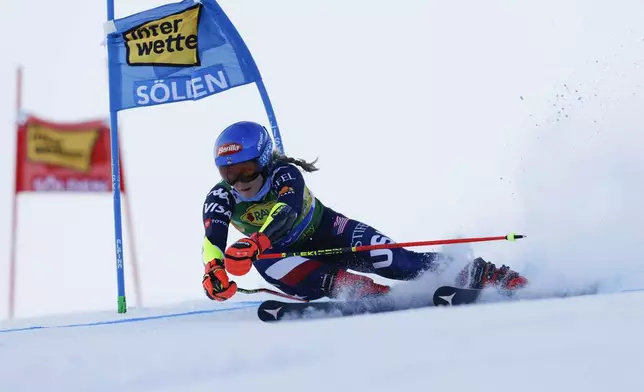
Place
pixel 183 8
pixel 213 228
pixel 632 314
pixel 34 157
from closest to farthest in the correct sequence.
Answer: pixel 632 314 → pixel 213 228 → pixel 183 8 → pixel 34 157

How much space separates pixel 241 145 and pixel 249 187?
0.26 m

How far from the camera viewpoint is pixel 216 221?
3699 mm

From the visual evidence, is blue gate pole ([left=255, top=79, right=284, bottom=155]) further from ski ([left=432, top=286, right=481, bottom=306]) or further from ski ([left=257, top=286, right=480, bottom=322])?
ski ([left=432, top=286, right=481, bottom=306])

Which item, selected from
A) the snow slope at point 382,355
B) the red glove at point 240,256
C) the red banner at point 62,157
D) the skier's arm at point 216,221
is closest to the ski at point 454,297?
the snow slope at point 382,355

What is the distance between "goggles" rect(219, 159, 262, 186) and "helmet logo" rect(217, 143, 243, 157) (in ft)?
0.23

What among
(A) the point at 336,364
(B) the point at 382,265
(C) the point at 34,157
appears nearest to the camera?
(A) the point at 336,364

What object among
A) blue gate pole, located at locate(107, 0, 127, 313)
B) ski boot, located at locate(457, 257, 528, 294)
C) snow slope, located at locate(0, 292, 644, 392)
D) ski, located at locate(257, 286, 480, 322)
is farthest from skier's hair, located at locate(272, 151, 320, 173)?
blue gate pole, located at locate(107, 0, 127, 313)

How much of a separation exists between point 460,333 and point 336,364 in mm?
465

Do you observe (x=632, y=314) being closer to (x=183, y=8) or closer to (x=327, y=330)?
(x=327, y=330)

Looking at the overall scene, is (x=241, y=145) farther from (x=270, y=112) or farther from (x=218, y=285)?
(x=270, y=112)

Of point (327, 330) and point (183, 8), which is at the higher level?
point (183, 8)

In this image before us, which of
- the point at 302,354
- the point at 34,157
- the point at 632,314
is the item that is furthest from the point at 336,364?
the point at 34,157

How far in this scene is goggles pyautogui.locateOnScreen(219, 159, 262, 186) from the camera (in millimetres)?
3714

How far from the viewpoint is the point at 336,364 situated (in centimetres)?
184
